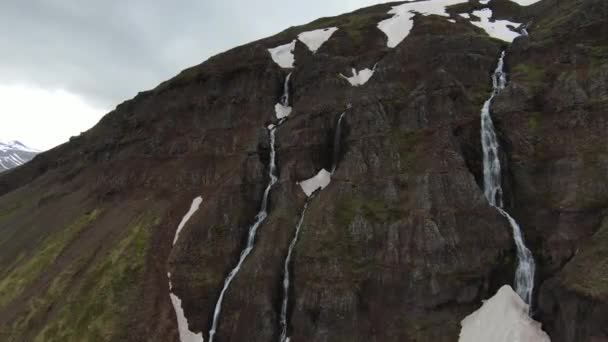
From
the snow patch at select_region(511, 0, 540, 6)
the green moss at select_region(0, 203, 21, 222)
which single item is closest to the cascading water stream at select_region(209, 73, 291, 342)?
the green moss at select_region(0, 203, 21, 222)

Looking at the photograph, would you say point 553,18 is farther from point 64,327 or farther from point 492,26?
point 64,327

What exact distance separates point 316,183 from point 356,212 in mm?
9110

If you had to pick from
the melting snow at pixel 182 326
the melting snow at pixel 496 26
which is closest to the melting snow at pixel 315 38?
the melting snow at pixel 496 26

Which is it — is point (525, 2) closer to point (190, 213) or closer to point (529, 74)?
point (529, 74)

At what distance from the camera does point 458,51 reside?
5831 cm

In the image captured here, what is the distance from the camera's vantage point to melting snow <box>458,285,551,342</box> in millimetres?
31438

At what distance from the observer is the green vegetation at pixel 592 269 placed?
2803 cm

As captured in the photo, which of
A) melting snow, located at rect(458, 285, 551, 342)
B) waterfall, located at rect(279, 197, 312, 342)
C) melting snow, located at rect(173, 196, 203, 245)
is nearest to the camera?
melting snow, located at rect(458, 285, 551, 342)

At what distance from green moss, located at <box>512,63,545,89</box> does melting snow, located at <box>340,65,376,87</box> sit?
20.2 metres

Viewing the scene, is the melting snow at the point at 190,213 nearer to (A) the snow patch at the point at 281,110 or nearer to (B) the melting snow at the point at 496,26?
(A) the snow patch at the point at 281,110

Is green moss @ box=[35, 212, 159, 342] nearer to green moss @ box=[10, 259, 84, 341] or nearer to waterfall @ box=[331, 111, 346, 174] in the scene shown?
green moss @ box=[10, 259, 84, 341]

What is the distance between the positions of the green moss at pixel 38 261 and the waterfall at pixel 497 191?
52.0 m

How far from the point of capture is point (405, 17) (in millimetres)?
85000

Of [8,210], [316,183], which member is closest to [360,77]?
[316,183]
